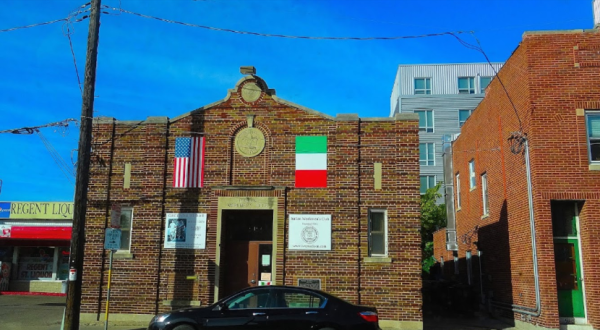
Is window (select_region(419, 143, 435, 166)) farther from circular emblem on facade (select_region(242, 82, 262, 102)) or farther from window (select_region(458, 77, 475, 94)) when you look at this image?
circular emblem on facade (select_region(242, 82, 262, 102))

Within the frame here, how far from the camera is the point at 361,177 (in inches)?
611

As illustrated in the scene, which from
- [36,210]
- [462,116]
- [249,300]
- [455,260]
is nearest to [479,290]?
[455,260]

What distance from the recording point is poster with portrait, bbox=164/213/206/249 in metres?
15.6

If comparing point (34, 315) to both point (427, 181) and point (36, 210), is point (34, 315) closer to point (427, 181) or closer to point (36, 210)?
point (36, 210)

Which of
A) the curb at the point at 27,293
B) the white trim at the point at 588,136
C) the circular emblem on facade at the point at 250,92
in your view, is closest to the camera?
the white trim at the point at 588,136

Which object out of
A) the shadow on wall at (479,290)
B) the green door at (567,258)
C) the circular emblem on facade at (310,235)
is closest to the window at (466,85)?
the shadow on wall at (479,290)

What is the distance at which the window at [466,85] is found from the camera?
50312mm

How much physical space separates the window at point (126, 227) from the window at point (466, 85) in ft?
133

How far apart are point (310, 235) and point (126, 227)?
546cm

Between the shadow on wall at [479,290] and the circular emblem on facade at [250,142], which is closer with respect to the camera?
the circular emblem on facade at [250,142]

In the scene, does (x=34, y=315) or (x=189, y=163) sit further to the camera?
(x=34, y=315)

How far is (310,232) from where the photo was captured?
15.4 metres

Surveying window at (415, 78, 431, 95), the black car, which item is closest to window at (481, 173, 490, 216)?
the black car

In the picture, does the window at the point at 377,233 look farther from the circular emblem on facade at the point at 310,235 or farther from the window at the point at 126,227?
the window at the point at 126,227
